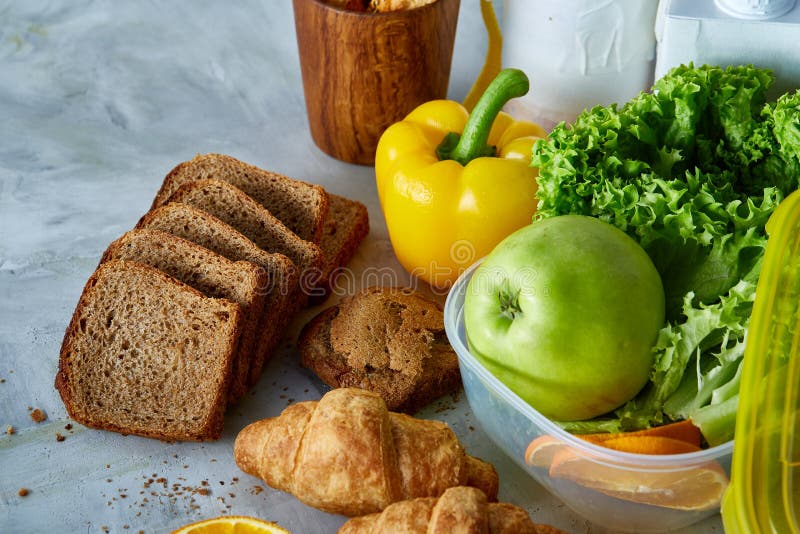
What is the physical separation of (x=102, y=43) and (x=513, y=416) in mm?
1864

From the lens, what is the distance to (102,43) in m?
2.72

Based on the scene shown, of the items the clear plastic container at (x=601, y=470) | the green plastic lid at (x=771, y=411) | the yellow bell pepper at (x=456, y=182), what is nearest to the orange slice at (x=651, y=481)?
the clear plastic container at (x=601, y=470)

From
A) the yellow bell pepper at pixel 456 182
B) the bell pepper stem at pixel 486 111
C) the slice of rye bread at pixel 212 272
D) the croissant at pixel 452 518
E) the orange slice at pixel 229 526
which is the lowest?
the orange slice at pixel 229 526

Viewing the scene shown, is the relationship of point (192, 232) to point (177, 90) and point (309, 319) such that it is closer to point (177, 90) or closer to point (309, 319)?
point (309, 319)

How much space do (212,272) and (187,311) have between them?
10cm

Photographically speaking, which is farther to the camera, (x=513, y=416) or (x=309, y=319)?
(x=309, y=319)

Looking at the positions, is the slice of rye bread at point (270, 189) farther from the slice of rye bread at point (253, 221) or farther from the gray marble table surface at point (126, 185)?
the gray marble table surface at point (126, 185)

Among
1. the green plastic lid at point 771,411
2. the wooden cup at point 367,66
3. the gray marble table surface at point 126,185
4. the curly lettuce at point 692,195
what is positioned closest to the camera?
the green plastic lid at point 771,411

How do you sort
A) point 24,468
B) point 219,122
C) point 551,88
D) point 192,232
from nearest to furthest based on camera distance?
point 24,468, point 192,232, point 551,88, point 219,122

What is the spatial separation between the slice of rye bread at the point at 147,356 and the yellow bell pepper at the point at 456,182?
41 cm

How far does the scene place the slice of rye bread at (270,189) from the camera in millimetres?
1914

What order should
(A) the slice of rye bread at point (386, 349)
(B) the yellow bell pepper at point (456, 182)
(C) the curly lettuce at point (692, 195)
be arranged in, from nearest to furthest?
1. (C) the curly lettuce at point (692, 195)
2. (A) the slice of rye bread at point (386, 349)
3. (B) the yellow bell pepper at point (456, 182)

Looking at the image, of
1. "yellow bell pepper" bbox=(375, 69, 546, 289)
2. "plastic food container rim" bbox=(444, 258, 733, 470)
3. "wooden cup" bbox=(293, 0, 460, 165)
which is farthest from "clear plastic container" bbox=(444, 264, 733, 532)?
"wooden cup" bbox=(293, 0, 460, 165)

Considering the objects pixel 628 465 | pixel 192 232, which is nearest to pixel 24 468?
pixel 192 232
